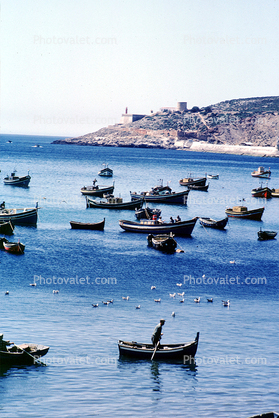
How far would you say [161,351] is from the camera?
823 inches

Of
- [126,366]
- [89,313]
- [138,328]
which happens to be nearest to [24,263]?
[89,313]

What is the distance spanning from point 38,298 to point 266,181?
99.3m

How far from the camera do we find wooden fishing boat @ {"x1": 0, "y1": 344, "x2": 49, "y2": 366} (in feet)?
65.0

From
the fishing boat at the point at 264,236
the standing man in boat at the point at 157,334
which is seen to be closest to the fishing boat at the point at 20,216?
the fishing boat at the point at 264,236

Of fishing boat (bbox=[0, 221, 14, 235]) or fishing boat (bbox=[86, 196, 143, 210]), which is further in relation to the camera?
fishing boat (bbox=[86, 196, 143, 210])

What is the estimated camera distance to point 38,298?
94.1 ft

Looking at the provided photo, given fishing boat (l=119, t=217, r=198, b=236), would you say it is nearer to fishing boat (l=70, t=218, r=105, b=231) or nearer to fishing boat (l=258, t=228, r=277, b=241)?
fishing boat (l=70, t=218, r=105, b=231)

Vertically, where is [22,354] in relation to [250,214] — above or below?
below

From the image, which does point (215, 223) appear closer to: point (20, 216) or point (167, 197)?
point (167, 197)

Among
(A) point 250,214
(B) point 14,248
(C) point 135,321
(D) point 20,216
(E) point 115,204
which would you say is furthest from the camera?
(E) point 115,204

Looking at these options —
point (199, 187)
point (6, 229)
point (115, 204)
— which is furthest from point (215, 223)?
point (199, 187)

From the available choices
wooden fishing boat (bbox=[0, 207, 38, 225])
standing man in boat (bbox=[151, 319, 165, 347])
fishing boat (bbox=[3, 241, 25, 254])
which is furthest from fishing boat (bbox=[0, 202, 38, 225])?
standing man in boat (bbox=[151, 319, 165, 347])

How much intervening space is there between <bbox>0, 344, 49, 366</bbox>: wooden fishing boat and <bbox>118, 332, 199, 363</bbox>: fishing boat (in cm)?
315

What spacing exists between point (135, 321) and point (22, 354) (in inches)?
271
